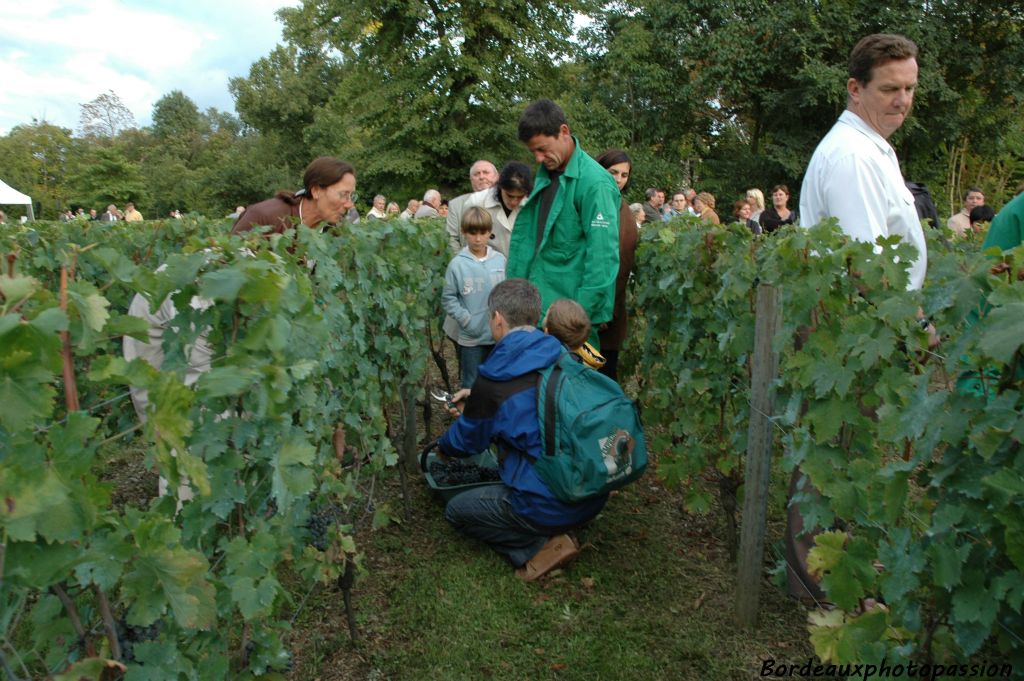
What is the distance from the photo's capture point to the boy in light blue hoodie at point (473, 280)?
5.16 meters

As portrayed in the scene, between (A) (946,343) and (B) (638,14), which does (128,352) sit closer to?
(A) (946,343)

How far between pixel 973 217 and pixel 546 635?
7890 millimetres

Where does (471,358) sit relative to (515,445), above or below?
above

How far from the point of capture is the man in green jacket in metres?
4.11

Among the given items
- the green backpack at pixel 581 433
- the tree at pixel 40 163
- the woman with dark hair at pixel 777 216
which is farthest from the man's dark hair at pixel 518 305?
the tree at pixel 40 163

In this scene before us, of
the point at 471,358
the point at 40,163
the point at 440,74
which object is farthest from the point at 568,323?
the point at 40,163

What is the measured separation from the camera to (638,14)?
28.5m

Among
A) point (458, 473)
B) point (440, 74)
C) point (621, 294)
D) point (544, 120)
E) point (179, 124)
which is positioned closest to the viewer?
point (544, 120)

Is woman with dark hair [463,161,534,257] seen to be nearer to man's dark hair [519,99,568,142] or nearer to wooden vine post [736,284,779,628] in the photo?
man's dark hair [519,99,568,142]

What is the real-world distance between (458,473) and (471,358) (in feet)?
3.55

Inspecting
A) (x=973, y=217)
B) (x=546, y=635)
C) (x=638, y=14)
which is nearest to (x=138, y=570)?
(x=546, y=635)

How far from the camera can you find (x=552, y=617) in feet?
11.4

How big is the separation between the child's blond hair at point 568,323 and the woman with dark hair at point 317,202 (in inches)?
47.1

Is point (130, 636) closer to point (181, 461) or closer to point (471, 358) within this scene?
point (181, 461)
